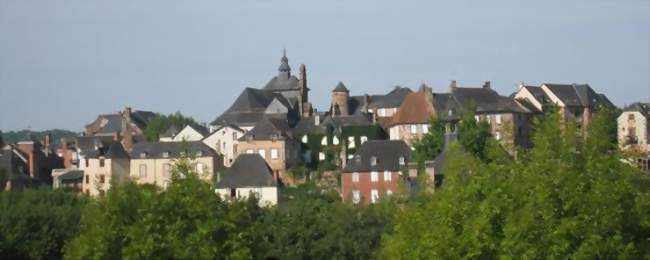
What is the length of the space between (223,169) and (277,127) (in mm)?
5048

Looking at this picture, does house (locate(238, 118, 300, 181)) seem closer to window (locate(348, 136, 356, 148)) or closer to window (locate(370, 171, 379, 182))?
window (locate(348, 136, 356, 148))

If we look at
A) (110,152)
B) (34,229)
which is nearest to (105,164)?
(110,152)

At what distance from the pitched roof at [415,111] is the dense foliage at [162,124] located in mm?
20124

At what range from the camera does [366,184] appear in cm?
9275

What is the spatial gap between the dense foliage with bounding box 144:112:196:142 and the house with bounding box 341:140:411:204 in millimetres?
27238

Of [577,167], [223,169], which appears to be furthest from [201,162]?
[577,167]

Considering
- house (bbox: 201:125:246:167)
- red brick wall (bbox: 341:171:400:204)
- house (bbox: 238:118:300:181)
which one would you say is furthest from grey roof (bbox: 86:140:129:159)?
red brick wall (bbox: 341:171:400:204)

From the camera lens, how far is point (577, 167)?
45.3 meters

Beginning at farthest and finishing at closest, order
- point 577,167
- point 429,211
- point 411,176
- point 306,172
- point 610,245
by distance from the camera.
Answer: point 306,172, point 411,176, point 429,211, point 577,167, point 610,245

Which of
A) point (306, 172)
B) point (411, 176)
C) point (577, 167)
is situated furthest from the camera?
point (306, 172)

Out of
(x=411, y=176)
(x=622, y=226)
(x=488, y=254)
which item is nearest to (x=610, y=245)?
(x=622, y=226)

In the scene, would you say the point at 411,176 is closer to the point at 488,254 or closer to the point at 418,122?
the point at 418,122

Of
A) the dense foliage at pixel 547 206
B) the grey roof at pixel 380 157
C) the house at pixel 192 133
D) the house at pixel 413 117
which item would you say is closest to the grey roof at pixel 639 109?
the house at pixel 413 117

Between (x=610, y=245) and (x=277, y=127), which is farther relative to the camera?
(x=277, y=127)
